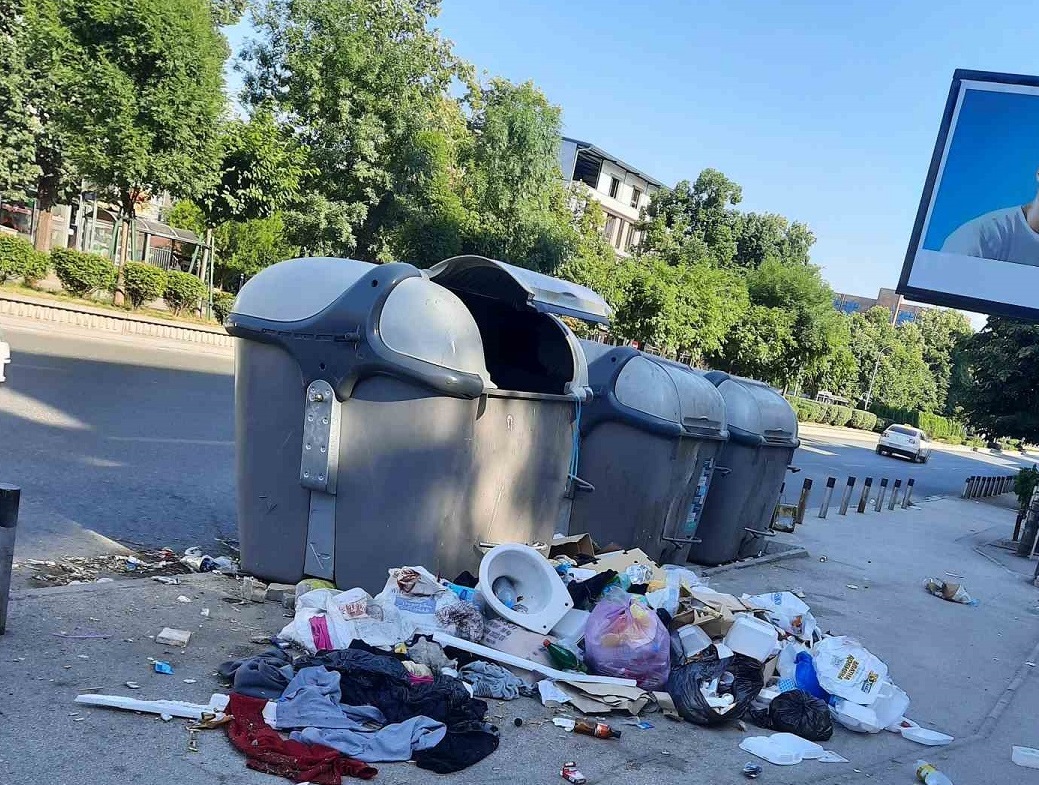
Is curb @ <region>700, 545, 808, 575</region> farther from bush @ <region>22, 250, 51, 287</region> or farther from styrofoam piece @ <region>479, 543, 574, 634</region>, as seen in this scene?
bush @ <region>22, 250, 51, 287</region>

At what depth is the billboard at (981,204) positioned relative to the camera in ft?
30.7

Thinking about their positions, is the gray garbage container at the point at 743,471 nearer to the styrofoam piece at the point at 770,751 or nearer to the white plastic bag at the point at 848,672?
the white plastic bag at the point at 848,672

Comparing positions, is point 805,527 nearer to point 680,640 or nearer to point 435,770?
point 680,640

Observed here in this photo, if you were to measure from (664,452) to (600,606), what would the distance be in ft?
8.92

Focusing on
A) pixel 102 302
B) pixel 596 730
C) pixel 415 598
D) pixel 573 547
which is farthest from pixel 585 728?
pixel 102 302

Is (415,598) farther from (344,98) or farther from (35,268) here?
(344,98)

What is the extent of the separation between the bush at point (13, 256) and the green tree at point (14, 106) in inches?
220

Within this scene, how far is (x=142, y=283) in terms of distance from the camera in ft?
68.0

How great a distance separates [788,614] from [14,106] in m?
23.4

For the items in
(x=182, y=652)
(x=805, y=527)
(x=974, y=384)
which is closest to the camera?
(x=182, y=652)

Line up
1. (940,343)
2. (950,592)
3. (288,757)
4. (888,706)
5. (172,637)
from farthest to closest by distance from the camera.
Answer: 1. (940,343)
2. (950,592)
3. (888,706)
4. (172,637)
5. (288,757)

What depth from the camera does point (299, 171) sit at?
23.2 metres

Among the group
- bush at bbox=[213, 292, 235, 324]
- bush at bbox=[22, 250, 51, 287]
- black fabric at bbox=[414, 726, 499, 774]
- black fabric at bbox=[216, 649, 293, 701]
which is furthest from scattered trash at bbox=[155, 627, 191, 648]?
bush at bbox=[213, 292, 235, 324]

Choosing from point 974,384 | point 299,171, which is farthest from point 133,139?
point 974,384
